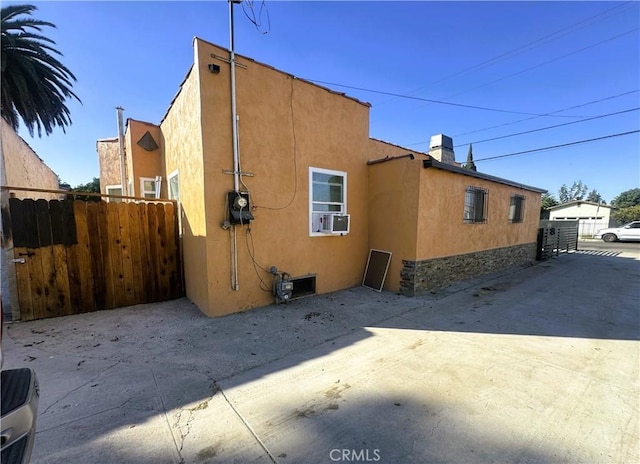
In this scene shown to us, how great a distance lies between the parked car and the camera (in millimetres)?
18797

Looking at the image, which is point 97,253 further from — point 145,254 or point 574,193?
point 574,193

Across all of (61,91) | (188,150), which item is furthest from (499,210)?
(61,91)

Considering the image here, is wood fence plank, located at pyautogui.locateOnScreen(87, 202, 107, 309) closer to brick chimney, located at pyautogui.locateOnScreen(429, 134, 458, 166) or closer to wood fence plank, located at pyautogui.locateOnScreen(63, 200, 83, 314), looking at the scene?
wood fence plank, located at pyautogui.locateOnScreen(63, 200, 83, 314)

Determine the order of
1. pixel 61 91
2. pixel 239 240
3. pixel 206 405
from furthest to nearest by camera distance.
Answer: pixel 61 91
pixel 239 240
pixel 206 405

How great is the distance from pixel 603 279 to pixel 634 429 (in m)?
7.91

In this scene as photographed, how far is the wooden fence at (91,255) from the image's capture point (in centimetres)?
430

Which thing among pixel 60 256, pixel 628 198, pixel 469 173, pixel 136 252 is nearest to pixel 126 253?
pixel 136 252

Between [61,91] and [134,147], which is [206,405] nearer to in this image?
[134,147]

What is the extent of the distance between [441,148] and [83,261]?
11167 millimetres

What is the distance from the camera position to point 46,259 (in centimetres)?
441

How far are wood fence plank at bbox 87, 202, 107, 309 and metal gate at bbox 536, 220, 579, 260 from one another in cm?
1492

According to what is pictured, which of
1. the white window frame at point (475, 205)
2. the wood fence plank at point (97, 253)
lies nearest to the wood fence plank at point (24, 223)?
the wood fence plank at point (97, 253)

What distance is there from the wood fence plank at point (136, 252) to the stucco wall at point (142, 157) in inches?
102

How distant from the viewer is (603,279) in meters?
7.68
